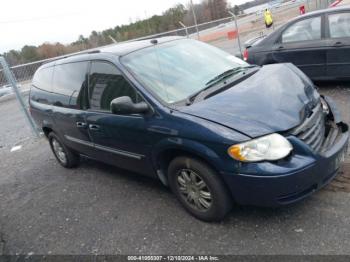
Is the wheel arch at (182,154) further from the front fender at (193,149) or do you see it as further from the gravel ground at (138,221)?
the gravel ground at (138,221)

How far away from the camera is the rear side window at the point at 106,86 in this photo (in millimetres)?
3707

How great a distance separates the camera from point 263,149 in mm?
2807

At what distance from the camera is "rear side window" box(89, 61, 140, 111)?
371 centimetres

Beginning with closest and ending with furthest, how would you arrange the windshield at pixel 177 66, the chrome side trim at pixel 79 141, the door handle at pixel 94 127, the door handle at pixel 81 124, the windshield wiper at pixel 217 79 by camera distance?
the windshield wiper at pixel 217 79 → the windshield at pixel 177 66 → the door handle at pixel 94 127 → the door handle at pixel 81 124 → the chrome side trim at pixel 79 141

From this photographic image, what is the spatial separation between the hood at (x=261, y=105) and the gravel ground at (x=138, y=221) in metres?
0.94

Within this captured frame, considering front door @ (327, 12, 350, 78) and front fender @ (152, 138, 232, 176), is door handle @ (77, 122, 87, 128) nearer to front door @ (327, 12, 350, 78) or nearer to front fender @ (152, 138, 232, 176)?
front fender @ (152, 138, 232, 176)

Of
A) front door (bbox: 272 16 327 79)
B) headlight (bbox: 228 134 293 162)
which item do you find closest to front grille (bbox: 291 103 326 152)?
headlight (bbox: 228 134 293 162)

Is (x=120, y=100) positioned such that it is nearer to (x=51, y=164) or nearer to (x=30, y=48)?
(x=51, y=164)

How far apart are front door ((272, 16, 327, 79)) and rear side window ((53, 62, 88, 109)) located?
13.3 ft

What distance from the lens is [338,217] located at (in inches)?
123

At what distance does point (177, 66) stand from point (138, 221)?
1745 millimetres

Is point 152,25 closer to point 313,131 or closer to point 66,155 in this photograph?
point 66,155

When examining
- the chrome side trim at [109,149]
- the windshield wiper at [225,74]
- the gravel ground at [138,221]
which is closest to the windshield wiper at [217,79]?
the windshield wiper at [225,74]

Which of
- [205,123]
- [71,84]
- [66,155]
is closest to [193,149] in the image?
[205,123]
